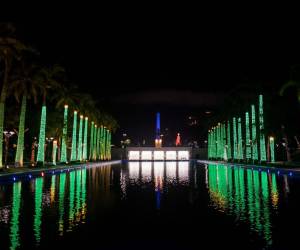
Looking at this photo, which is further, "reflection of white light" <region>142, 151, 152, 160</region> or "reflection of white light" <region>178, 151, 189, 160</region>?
"reflection of white light" <region>142, 151, 152, 160</region>

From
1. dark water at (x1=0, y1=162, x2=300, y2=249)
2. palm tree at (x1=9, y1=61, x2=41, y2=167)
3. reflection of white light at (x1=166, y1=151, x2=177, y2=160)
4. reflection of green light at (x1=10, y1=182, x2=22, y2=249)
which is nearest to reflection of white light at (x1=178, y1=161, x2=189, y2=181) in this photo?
dark water at (x1=0, y1=162, x2=300, y2=249)

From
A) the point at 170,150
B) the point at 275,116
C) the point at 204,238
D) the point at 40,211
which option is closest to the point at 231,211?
the point at 204,238

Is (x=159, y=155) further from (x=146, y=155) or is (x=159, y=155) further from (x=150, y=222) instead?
(x=150, y=222)

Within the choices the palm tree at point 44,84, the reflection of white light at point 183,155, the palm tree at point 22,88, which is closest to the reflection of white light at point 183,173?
the palm tree at point 44,84

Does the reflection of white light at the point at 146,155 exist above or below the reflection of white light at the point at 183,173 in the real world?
above

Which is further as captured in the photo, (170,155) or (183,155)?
(170,155)

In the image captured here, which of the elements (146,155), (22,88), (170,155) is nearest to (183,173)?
(22,88)

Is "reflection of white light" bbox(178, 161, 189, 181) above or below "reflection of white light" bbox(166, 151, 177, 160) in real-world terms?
below

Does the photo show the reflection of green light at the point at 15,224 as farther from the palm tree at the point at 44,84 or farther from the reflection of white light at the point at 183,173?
the palm tree at the point at 44,84

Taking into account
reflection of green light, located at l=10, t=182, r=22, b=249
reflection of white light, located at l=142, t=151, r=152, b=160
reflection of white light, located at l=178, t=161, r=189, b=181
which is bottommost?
reflection of green light, located at l=10, t=182, r=22, b=249

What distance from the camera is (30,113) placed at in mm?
58375

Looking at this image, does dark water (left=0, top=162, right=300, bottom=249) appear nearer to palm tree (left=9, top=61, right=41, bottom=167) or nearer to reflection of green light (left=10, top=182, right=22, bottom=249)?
reflection of green light (left=10, top=182, right=22, bottom=249)

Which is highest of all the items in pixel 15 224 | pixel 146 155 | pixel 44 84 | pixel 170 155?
pixel 44 84

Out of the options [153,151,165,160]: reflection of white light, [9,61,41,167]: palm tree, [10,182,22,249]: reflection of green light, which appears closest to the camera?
[10,182,22,249]: reflection of green light
